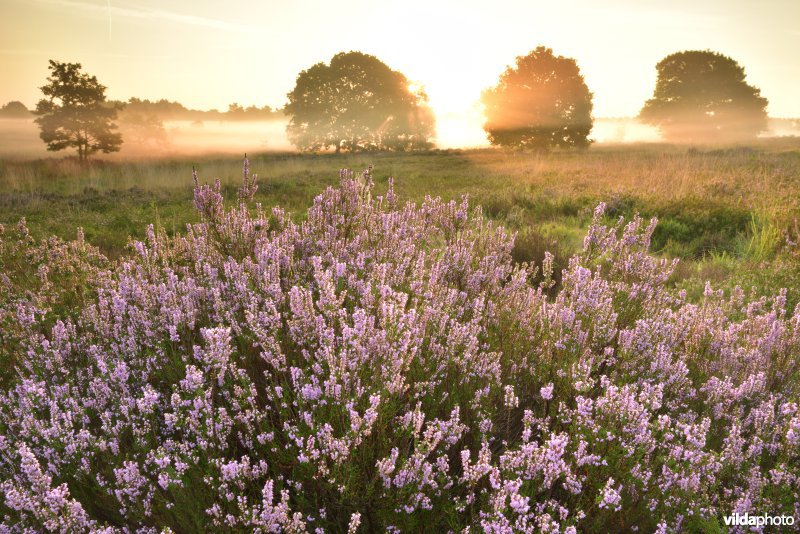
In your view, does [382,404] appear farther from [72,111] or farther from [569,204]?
[72,111]

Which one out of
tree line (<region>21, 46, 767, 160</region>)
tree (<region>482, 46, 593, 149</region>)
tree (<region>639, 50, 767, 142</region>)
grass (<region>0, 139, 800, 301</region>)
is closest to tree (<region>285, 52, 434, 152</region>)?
tree line (<region>21, 46, 767, 160</region>)

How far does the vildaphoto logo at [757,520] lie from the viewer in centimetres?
177

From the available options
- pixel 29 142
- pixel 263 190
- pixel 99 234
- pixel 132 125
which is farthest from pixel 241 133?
pixel 99 234

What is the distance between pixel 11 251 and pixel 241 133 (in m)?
69.6

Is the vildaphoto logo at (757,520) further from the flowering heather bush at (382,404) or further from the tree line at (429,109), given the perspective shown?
the tree line at (429,109)

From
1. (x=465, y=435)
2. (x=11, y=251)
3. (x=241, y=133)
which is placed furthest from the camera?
(x=241, y=133)

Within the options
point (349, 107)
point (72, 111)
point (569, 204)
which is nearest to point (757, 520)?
point (569, 204)

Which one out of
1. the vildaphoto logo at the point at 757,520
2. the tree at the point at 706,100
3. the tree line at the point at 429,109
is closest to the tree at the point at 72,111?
the tree line at the point at 429,109

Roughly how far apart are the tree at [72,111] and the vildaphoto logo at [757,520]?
3200cm

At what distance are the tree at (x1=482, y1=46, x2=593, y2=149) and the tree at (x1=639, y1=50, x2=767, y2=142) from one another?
18405mm

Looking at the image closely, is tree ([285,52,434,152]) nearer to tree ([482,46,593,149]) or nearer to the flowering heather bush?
tree ([482,46,593,149])

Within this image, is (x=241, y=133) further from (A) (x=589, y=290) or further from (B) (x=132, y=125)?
(A) (x=589, y=290)

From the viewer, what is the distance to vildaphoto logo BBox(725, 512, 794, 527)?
1.77 meters

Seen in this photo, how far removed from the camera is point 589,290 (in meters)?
2.94
